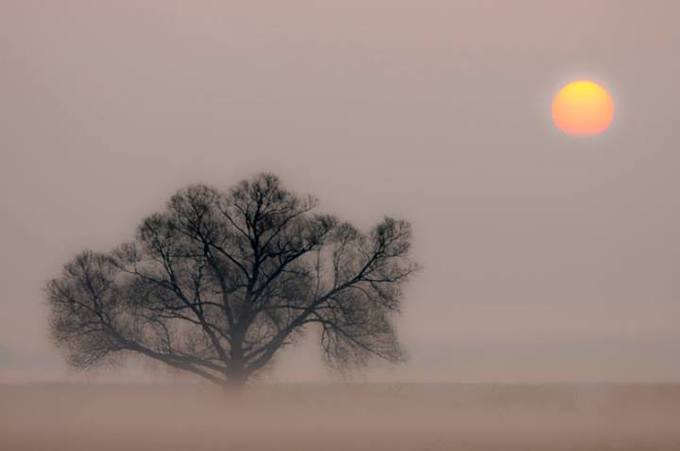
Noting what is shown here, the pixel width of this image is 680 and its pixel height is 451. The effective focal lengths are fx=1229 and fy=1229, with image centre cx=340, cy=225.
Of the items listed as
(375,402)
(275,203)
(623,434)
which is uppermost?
(275,203)

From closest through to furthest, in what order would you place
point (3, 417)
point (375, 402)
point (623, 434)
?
1. point (623, 434)
2. point (3, 417)
3. point (375, 402)

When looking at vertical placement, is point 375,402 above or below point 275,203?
below

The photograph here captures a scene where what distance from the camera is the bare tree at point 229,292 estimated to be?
1473 inches

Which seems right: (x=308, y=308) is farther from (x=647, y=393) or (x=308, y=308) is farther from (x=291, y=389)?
(x=647, y=393)

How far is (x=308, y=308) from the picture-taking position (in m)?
37.6

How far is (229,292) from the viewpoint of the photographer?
37625 mm

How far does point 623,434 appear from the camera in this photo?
99.0 ft

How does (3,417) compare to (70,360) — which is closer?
(3,417)

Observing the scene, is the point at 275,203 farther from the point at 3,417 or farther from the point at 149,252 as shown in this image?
the point at 3,417

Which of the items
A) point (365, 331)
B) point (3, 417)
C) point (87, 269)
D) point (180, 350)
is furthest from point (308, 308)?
point (3, 417)

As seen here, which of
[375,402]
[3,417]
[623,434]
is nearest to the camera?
[623,434]

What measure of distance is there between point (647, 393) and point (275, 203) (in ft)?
43.7

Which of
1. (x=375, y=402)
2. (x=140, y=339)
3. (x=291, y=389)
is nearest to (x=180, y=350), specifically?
(x=140, y=339)

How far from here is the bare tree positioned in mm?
37406
